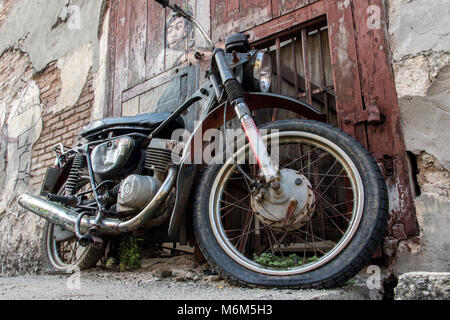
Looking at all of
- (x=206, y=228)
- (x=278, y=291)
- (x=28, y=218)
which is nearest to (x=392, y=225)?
(x=278, y=291)

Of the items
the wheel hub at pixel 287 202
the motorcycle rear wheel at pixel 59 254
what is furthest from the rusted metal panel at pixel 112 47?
the wheel hub at pixel 287 202

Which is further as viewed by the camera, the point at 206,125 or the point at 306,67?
the point at 306,67

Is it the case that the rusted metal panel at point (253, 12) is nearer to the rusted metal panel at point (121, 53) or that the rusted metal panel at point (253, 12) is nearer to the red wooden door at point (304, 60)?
the red wooden door at point (304, 60)

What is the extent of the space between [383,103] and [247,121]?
82cm

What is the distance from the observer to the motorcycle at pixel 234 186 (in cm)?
149

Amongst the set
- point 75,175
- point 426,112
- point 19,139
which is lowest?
point 75,175

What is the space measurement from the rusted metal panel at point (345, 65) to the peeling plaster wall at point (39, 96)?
2.48 m

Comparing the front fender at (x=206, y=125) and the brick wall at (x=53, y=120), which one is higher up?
the brick wall at (x=53, y=120)

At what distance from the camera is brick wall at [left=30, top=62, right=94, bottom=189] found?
4.07 meters

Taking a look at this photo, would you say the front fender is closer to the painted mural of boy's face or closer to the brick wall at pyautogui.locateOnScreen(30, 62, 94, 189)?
the painted mural of boy's face

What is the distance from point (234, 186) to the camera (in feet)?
8.26

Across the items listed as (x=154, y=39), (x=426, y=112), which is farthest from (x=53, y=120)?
(x=426, y=112)

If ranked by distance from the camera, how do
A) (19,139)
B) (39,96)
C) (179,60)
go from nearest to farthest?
(179,60) < (39,96) < (19,139)

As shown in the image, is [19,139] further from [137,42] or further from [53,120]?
[137,42]
